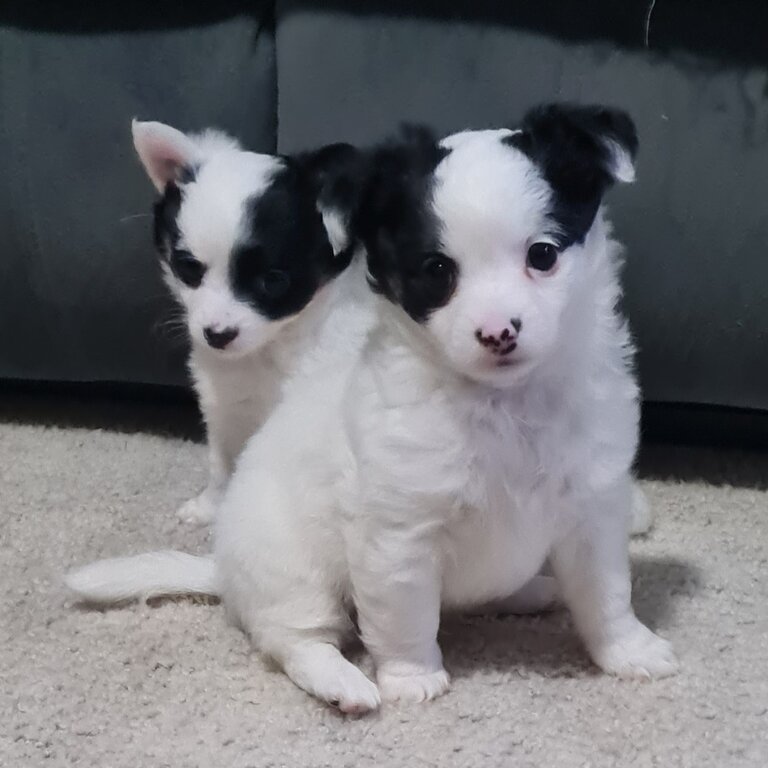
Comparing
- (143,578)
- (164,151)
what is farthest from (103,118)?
(143,578)

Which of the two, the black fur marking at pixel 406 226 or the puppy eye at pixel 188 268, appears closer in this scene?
the black fur marking at pixel 406 226

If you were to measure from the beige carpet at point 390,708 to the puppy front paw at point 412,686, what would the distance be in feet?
0.04

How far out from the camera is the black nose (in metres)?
1.68

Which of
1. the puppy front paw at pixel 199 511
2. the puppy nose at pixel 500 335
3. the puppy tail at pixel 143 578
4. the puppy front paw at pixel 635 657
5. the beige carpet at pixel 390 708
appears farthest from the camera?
the puppy front paw at pixel 199 511

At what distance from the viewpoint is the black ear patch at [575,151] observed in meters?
1.17

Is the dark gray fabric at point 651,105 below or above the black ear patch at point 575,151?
below

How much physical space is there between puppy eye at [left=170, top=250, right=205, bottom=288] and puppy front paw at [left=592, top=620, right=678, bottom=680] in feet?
2.81

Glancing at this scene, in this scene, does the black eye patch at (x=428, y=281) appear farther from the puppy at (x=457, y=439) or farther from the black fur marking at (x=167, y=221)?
the black fur marking at (x=167, y=221)

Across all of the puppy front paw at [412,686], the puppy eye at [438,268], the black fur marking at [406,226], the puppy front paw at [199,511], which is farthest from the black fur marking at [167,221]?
the puppy front paw at [412,686]

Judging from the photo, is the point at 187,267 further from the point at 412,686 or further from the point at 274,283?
the point at 412,686

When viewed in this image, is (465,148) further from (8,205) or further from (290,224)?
(8,205)

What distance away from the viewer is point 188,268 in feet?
5.65

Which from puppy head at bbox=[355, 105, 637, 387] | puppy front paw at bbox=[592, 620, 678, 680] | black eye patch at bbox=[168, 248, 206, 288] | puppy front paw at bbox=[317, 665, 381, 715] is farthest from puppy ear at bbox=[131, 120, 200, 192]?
puppy front paw at bbox=[592, 620, 678, 680]

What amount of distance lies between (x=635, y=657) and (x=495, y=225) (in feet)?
2.02
